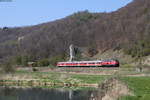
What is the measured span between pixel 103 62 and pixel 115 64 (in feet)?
10.0

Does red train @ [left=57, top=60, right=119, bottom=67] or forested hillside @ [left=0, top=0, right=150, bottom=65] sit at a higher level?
forested hillside @ [left=0, top=0, right=150, bottom=65]

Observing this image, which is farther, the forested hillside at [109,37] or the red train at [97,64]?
the forested hillside at [109,37]

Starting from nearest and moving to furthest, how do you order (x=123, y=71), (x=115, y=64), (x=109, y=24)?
(x=123, y=71) < (x=115, y=64) < (x=109, y=24)

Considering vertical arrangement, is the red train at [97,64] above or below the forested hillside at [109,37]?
below

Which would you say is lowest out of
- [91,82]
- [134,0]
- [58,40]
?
[91,82]

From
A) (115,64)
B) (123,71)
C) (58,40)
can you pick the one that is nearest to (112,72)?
(123,71)

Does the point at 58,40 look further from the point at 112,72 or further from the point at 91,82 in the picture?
the point at 91,82

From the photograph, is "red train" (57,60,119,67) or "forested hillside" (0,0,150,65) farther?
"forested hillside" (0,0,150,65)

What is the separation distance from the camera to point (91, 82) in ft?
163


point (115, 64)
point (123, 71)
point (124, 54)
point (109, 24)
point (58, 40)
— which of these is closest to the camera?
point (123, 71)

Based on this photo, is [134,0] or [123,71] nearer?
[123,71]

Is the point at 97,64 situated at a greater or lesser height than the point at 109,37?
lesser

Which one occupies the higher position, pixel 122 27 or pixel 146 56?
pixel 122 27

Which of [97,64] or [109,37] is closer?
[97,64]
